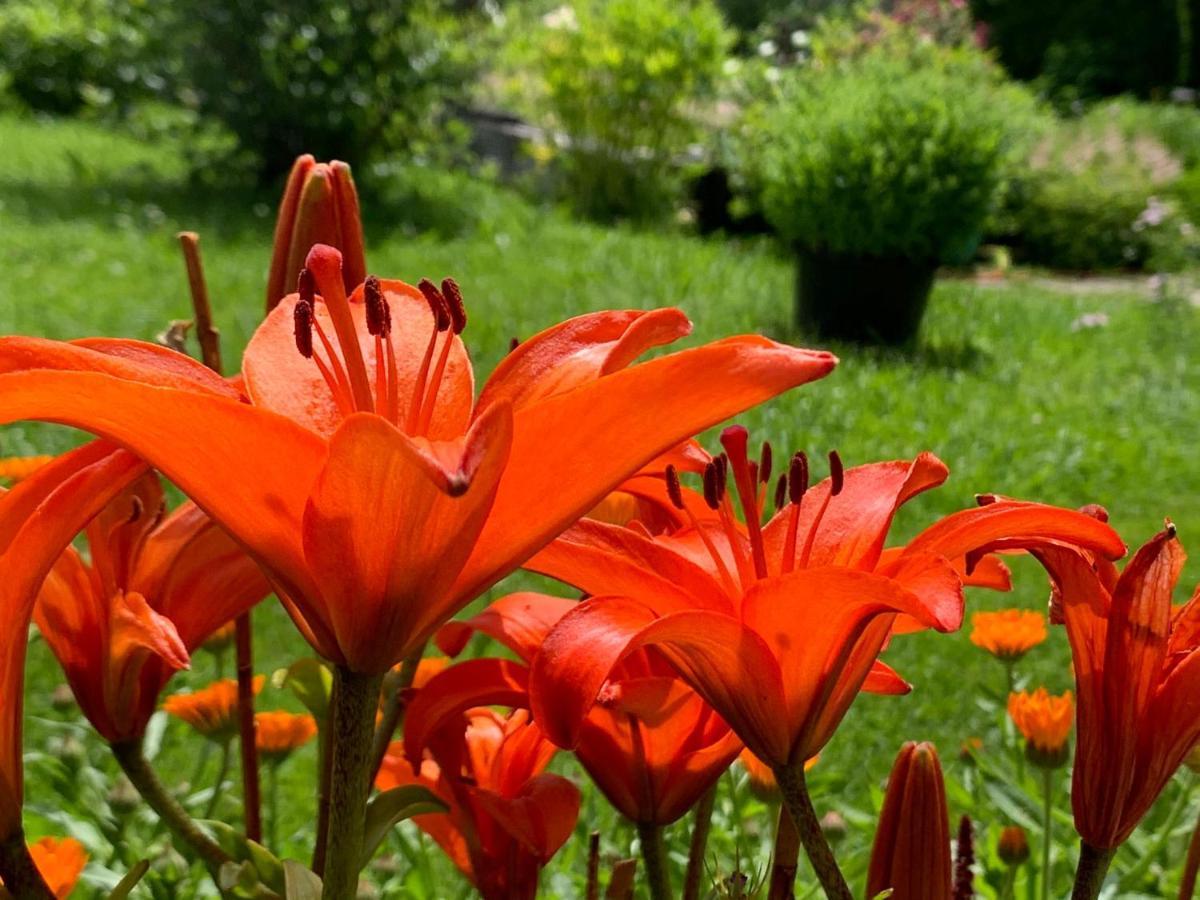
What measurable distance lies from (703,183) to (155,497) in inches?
286

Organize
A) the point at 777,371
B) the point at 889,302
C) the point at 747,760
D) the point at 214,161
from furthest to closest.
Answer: the point at 214,161, the point at 889,302, the point at 747,760, the point at 777,371

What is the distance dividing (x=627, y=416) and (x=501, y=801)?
0.22m

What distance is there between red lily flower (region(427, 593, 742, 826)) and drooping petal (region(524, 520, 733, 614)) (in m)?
0.06

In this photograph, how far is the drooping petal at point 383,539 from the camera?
37cm

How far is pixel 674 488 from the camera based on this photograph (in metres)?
0.52

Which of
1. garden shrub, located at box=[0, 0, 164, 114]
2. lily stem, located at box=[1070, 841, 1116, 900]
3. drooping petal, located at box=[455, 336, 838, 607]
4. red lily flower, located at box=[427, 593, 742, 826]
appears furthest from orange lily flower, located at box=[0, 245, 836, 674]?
garden shrub, located at box=[0, 0, 164, 114]

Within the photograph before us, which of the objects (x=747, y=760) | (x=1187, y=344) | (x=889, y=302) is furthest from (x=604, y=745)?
(x=1187, y=344)

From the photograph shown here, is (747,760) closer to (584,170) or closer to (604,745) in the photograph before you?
(604,745)

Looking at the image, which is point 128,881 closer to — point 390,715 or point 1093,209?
point 390,715

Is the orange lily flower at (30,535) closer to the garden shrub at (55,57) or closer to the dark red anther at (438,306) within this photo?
the dark red anther at (438,306)

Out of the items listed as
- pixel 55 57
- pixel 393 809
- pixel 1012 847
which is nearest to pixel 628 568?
pixel 393 809

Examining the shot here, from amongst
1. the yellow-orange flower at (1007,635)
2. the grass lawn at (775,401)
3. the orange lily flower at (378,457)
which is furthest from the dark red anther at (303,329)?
the yellow-orange flower at (1007,635)

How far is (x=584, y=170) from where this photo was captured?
24.2 feet

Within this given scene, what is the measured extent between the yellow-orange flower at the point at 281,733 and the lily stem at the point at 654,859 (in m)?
0.58
